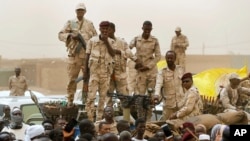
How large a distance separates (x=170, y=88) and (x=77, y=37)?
186cm

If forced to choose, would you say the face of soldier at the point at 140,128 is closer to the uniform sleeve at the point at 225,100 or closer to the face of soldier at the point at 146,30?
the uniform sleeve at the point at 225,100

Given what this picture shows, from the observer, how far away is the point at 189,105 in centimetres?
1102

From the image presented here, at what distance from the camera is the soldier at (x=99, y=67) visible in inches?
471

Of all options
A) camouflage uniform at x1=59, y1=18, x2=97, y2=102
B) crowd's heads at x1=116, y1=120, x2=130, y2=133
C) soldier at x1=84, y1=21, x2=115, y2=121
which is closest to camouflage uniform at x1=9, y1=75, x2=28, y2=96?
camouflage uniform at x1=59, y1=18, x2=97, y2=102

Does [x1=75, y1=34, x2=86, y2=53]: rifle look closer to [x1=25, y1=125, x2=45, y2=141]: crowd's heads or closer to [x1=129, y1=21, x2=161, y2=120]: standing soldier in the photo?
[x1=129, y1=21, x2=161, y2=120]: standing soldier

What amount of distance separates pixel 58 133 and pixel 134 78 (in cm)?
435

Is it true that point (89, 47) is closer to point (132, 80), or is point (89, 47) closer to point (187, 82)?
point (132, 80)

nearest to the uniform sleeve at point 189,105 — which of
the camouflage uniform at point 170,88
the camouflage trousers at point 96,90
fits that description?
the camouflage uniform at point 170,88

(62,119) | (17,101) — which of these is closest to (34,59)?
(17,101)

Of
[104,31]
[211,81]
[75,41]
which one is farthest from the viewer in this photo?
[211,81]

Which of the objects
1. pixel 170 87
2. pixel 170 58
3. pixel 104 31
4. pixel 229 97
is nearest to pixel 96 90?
pixel 104 31

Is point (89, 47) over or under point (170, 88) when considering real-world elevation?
over

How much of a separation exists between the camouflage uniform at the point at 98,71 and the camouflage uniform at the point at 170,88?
0.85 metres

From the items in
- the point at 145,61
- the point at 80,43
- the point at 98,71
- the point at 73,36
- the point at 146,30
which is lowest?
the point at 98,71
